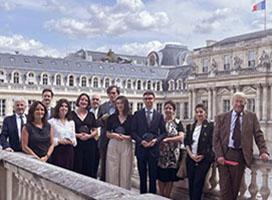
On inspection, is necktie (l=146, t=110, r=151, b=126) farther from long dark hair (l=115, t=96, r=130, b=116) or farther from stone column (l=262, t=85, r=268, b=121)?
stone column (l=262, t=85, r=268, b=121)

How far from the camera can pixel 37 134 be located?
584 cm

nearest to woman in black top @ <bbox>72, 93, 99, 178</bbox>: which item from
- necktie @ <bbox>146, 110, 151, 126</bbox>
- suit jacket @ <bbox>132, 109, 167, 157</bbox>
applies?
suit jacket @ <bbox>132, 109, 167, 157</bbox>

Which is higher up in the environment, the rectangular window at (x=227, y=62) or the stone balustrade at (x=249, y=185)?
the rectangular window at (x=227, y=62)

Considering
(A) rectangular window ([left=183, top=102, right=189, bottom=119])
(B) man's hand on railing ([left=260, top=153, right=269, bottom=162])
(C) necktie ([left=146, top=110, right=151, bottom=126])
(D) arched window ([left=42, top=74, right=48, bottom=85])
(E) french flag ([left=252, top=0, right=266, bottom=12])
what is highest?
(E) french flag ([left=252, top=0, right=266, bottom=12])

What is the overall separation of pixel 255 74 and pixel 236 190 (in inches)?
1709

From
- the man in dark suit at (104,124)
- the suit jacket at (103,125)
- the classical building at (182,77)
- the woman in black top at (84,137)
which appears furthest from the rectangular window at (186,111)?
the woman in black top at (84,137)

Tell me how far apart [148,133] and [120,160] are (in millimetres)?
562

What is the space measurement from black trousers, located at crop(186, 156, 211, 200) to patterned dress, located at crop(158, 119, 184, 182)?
388 millimetres

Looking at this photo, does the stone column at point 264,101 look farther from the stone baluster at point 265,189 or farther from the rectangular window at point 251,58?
the stone baluster at point 265,189

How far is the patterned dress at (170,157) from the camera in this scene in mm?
6613

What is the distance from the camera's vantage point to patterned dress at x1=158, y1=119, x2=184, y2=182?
6613 mm

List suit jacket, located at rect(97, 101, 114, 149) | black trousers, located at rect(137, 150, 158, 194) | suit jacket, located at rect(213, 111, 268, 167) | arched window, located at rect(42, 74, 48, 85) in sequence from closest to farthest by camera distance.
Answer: suit jacket, located at rect(213, 111, 268, 167) < black trousers, located at rect(137, 150, 158, 194) < suit jacket, located at rect(97, 101, 114, 149) < arched window, located at rect(42, 74, 48, 85)

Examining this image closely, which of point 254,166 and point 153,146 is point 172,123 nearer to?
point 153,146

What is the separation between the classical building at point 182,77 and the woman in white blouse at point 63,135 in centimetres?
3856
